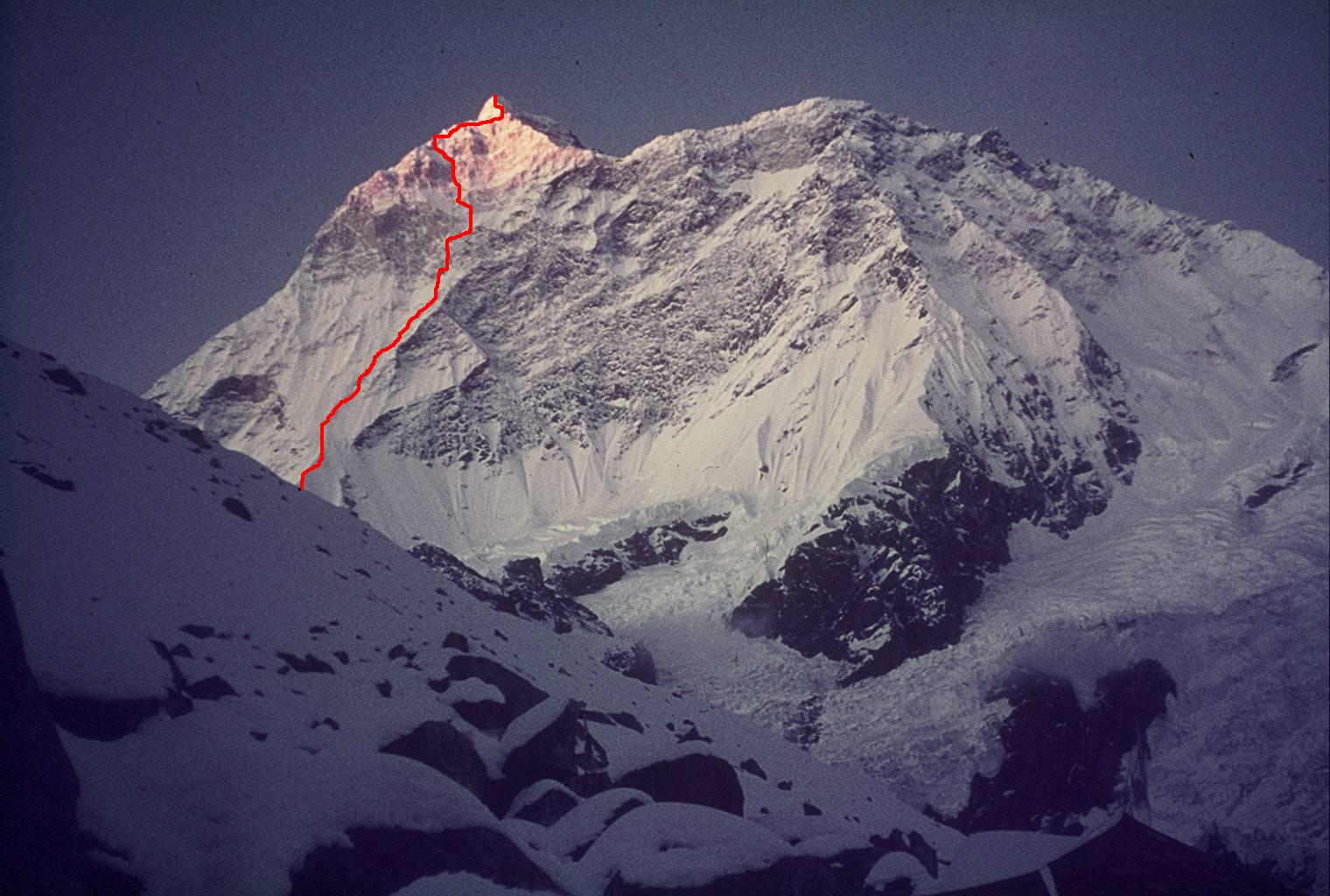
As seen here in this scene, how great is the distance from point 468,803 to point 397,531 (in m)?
95.3

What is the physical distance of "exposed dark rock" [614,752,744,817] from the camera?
34281 mm

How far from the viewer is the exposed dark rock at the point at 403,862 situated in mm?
19781

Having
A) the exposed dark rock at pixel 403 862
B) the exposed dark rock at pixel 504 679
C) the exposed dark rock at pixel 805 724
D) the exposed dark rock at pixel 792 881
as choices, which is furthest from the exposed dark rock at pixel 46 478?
the exposed dark rock at pixel 805 724

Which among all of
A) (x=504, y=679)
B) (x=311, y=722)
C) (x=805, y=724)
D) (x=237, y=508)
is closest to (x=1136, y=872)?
(x=311, y=722)

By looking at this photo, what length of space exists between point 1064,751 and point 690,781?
4317 cm

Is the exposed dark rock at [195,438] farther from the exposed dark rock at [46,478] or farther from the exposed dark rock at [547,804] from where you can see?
the exposed dark rock at [547,804]

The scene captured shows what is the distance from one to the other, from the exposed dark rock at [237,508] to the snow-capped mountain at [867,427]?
1548 inches

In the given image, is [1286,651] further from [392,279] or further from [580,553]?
[392,279]

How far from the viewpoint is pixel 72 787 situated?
15805 millimetres

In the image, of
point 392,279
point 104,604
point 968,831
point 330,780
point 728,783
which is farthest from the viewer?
point 392,279

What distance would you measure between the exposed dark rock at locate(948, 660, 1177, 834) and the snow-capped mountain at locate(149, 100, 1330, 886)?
0.93 feet

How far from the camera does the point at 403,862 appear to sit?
20938mm

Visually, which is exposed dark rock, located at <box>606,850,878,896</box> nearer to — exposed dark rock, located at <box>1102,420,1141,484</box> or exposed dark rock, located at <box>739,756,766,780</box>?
exposed dark rock, located at <box>739,756,766,780</box>

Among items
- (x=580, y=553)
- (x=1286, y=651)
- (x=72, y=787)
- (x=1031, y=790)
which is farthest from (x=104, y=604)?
(x=580, y=553)
